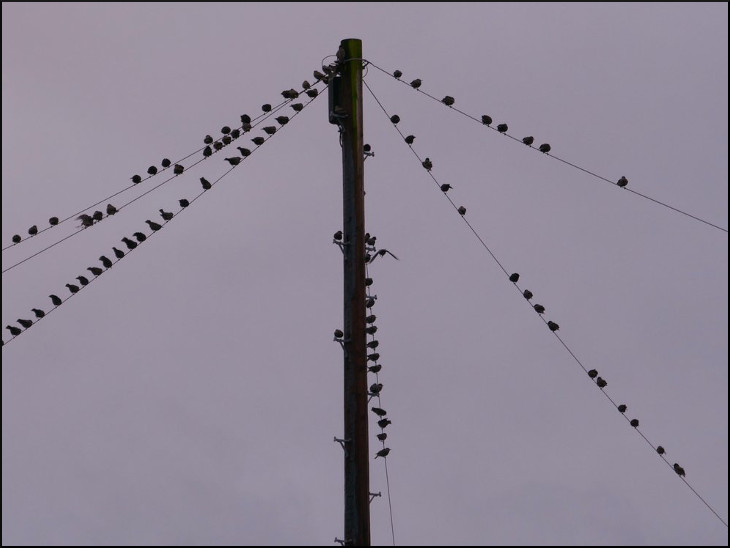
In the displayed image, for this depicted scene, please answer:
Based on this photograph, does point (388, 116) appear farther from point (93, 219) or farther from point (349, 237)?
point (93, 219)

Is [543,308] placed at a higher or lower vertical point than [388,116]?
lower

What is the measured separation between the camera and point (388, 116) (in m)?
14.1

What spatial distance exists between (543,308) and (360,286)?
302 centimetres

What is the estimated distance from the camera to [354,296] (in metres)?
12.2

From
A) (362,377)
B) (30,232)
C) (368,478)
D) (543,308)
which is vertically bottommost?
(368,478)

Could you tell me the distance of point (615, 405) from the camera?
14250 mm

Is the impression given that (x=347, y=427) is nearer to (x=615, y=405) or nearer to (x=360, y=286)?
(x=360, y=286)

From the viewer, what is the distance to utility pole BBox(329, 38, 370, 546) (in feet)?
39.2

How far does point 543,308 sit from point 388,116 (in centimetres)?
295

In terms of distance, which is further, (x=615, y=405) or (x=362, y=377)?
(x=615, y=405)

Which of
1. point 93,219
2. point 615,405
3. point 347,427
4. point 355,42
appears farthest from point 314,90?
point 615,405

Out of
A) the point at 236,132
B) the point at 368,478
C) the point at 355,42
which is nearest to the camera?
the point at 368,478

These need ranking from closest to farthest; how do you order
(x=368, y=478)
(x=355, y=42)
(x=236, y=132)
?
(x=368, y=478), (x=355, y=42), (x=236, y=132)

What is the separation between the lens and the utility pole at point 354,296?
12.0 metres
